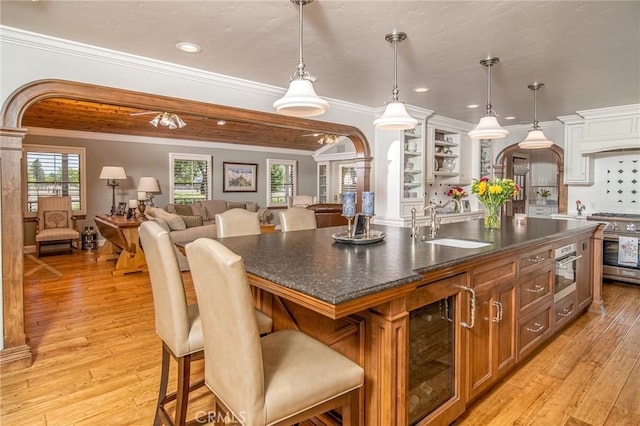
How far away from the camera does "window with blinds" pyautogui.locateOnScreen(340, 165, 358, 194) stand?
977 cm

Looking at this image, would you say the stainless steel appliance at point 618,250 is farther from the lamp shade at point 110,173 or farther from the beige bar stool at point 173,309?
the lamp shade at point 110,173

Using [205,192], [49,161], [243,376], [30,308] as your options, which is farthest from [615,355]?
[49,161]

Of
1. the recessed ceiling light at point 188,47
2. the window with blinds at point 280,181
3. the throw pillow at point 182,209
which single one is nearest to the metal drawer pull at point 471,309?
the recessed ceiling light at point 188,47

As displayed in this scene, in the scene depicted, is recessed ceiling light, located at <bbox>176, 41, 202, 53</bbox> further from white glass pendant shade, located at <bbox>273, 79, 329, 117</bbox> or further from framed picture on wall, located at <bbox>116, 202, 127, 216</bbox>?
framed picture on wall, located at <bbox>116, 202, 127, 216</bbox>

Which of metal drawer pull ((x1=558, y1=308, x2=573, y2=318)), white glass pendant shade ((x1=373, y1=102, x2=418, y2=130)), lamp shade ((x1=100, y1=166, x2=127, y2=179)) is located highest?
white glass pendant shade ((x1=373, y1=102, x2=418, y2=130))

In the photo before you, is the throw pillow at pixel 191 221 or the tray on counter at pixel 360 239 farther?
the throw pillow at pixel 191 221

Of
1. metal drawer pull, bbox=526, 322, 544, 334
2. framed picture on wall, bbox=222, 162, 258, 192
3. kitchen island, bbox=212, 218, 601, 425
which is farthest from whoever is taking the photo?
framed picture on wall, bbox=222, 162, 258, 192

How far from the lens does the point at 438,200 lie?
21.8ft

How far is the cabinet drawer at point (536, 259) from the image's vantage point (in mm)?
2467

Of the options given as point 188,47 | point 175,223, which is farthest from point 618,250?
point 175,223

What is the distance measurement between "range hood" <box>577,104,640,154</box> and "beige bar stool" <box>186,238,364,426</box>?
5.65 meters

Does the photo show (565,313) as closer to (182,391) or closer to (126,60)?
(182,391)

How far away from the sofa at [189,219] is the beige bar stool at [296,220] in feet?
3.45

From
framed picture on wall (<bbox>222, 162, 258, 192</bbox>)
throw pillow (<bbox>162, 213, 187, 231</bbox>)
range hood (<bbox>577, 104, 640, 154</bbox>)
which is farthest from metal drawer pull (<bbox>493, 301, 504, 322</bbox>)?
framed picture on wall (<bbox>222, 162, 258, 192</bbox>)
